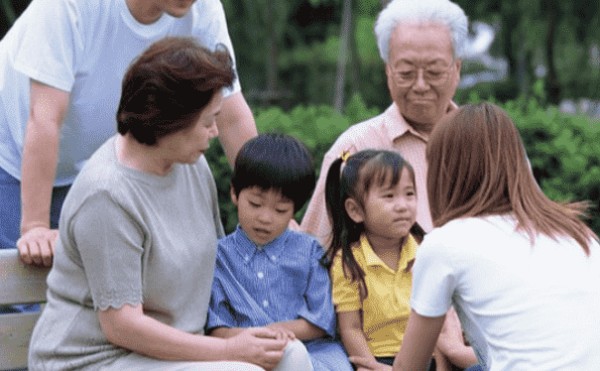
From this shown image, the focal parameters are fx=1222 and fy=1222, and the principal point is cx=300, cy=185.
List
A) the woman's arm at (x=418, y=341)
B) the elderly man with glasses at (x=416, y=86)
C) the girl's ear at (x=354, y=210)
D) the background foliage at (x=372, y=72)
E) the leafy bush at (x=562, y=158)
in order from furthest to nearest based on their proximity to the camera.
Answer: the background foliage at (x=372, y=72) → the leafy bush at (x=562, y=158) → the elderly man with glasses at (x=416, y=86) → the girl's ear at (x=354, y=210) → the woman's arm at (x=418, y=341)

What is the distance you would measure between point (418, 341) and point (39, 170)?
1.33 meters

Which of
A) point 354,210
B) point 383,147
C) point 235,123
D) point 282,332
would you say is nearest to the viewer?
point 282,332

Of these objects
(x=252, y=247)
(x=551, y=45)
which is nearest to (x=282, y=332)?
(x=252, y=247)

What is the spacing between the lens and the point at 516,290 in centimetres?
330

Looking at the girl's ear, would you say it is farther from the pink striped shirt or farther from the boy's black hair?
the pink striped shirt

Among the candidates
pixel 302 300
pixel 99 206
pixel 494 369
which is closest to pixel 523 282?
pixel 494 369

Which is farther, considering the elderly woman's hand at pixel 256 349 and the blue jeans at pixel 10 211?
the blue jeans at pixel 10 211

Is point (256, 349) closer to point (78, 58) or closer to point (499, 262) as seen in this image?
point (499, 262)

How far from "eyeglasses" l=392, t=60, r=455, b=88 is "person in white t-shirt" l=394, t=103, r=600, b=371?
4.11 feet

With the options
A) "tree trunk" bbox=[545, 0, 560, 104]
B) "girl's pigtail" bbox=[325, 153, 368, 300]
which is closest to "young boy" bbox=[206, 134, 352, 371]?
"girl's pigtail" bbox=[325, 153, 368, 300]

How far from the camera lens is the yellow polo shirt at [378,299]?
3.99 m

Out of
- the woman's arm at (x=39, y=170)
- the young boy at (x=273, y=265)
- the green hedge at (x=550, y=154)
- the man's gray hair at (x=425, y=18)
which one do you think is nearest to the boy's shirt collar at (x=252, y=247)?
the young boy at (x=273, y=265)

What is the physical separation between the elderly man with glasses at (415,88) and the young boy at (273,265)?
0.67 metres

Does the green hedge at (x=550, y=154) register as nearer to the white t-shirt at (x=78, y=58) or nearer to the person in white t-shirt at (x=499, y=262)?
the white t-shirt at (x=78, y=58)
